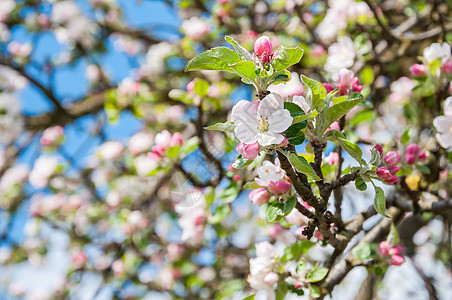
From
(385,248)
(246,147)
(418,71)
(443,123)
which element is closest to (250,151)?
(246,147)

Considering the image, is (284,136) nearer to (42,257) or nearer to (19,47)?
(19,47)

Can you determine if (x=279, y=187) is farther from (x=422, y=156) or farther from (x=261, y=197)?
(x=422, y=156)

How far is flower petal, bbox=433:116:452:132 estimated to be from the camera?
1.16 m

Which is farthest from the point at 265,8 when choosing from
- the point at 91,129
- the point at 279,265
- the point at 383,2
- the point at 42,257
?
the point at 42,257

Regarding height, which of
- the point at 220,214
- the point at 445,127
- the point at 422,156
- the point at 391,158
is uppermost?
the point at 391,158

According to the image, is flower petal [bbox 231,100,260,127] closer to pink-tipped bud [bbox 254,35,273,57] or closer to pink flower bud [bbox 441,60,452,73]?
pink-tipped bud [bbox 254,35,273,57]

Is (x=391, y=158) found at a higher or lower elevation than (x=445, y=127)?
higher

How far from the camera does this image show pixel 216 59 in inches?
29.2

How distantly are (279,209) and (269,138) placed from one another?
0.72 feet

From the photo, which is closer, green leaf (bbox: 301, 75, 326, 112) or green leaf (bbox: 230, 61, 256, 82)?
green leaf (bbox: 230, 61, 256, 82)

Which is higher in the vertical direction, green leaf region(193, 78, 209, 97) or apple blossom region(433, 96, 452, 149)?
apple blossom region(433, 96, 452, 149)

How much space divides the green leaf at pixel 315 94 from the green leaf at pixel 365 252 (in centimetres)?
49

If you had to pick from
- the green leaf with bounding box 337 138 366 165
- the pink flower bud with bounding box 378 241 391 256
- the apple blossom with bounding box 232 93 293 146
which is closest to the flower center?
the apple blossom with bounding box 232 93 293 146

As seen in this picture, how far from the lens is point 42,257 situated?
12.0 feet
